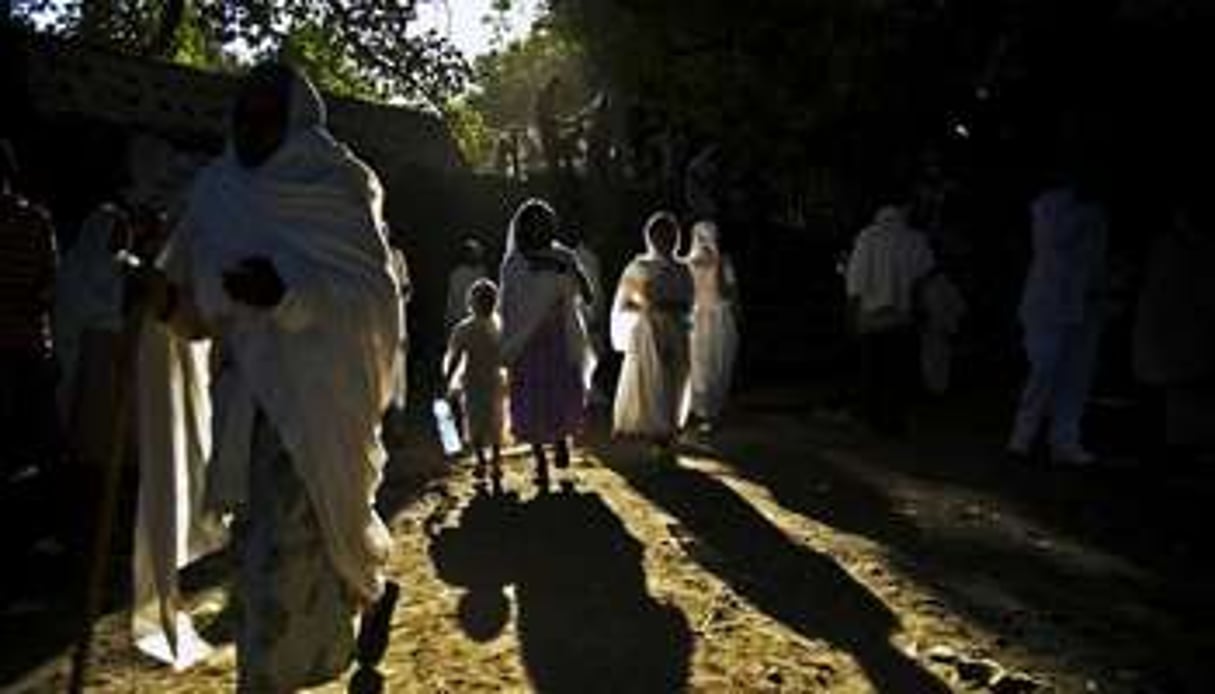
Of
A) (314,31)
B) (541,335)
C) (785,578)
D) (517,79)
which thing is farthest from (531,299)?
(517,79)

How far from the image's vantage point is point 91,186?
1677cm

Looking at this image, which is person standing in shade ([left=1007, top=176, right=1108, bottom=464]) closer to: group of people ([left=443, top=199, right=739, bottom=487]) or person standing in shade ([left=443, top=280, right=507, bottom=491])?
group of people ([left=443, top=199, right=739, bottom=487])

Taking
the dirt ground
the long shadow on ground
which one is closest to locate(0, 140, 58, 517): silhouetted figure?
the dirt ground

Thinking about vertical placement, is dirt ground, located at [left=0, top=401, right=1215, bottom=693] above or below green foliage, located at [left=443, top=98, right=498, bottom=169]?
below

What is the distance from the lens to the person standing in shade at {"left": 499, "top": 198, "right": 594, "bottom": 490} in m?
11.8

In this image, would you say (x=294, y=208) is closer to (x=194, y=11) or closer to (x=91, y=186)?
(x=91, y=186)

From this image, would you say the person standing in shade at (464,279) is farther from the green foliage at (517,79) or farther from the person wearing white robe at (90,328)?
the green foliage at (517,79)

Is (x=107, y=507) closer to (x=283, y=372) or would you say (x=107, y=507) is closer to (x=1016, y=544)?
(x=283, y=372)

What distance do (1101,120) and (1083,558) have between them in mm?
8941

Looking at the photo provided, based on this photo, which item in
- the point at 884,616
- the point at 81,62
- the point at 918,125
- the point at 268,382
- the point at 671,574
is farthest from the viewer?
the point at 918,125

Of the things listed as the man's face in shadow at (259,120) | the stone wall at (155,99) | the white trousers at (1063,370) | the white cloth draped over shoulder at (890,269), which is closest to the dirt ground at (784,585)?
the white trousers at (1063,370)

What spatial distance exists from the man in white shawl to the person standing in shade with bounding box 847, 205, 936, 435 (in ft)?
29.8

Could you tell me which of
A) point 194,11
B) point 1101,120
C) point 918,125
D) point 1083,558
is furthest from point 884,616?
point 194,11

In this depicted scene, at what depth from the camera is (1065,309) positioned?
12406 millimetres
